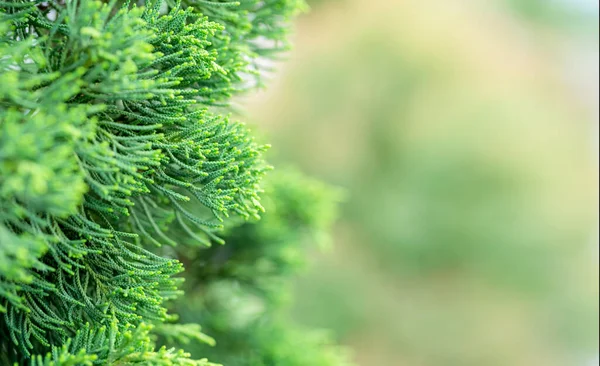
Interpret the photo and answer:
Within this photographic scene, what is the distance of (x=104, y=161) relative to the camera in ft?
1.96

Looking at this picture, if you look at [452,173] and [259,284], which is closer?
[259,284]

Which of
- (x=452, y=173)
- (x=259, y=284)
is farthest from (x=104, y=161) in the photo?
(x=452, y=173)

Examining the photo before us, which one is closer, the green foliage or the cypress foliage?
the cypress foliage

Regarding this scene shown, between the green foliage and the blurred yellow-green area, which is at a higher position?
the blurred yellow-green area

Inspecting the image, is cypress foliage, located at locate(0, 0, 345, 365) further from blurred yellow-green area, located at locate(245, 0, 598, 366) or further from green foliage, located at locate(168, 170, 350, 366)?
blurred yellow-green area, located at locate(245, 0, 598, 366)

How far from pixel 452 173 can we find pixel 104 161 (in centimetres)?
194

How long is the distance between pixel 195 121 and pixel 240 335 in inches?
24.1

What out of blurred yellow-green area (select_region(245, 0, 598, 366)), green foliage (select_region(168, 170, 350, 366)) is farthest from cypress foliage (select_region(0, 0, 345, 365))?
blurred yellow-green area (select_region(245, 0, 598, 366))

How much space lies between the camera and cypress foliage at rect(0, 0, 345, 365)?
0.53 m

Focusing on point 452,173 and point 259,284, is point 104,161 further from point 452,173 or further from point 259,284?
point 452,173

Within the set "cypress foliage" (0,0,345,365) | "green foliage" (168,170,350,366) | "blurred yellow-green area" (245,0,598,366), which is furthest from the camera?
"blurred yellow-green area" (245,0,598,366)

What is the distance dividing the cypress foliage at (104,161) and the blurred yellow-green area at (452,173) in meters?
1.52

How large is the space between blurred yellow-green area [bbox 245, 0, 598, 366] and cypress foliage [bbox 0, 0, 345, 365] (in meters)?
1.52

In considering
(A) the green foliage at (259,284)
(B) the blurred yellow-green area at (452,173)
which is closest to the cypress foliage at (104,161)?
(A) the green foliage at (259,284)
